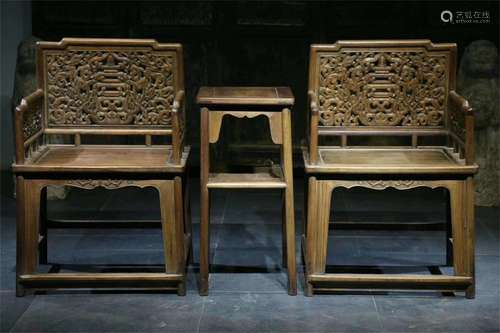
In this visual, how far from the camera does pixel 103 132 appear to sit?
184 inches

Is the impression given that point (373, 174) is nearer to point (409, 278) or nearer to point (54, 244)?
point (409, 278)

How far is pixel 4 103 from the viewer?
22.5 feet

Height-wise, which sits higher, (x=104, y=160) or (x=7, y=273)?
(x=104, y=160)

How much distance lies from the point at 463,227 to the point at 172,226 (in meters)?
1.31

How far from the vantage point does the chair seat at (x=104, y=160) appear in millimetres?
4258

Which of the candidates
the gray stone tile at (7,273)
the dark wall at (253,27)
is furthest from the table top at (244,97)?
the dark wall at (253,27)

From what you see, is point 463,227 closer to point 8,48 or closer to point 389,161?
point 389,161

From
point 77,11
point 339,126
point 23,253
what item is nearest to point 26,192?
point 23,253

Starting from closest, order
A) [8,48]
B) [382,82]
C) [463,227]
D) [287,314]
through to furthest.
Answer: [287,314]
[463,227]
[382,82]
[8,48]

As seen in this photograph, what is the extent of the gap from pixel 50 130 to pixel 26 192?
0.45m

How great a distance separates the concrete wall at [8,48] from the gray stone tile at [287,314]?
2.59 metres

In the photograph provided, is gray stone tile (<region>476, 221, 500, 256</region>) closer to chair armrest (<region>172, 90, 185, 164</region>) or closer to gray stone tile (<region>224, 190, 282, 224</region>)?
gray stone tile (<region>224, 190, 282, 224</region>)

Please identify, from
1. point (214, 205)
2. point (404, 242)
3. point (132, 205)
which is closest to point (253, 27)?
point (214, 205)

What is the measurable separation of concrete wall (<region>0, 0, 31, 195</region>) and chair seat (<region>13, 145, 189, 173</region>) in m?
1.92
